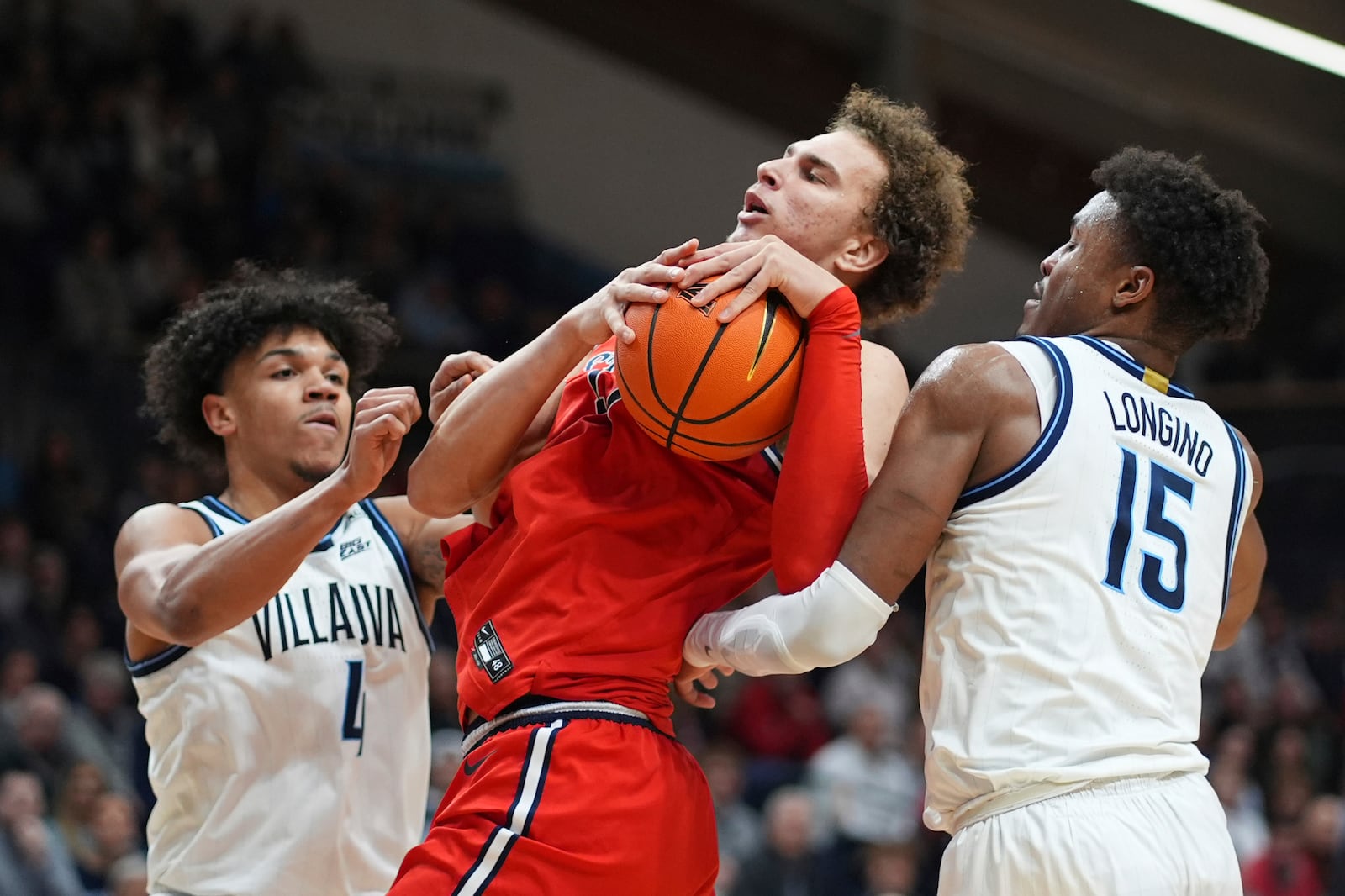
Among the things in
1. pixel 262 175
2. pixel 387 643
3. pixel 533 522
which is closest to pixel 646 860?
pixel 533 522

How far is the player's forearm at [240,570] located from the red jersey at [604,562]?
41cm

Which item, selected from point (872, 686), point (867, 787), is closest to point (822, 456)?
point (867, 787)

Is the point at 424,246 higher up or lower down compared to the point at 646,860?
lower down

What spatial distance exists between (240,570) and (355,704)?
623mm

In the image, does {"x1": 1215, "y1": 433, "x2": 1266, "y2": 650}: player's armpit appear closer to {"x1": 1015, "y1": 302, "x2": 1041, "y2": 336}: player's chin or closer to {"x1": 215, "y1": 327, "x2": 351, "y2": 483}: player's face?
{"x1": 1015, "y1": 302, "x2": 1041, "y2": 336}: player's chin

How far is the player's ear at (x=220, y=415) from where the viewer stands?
415 cm

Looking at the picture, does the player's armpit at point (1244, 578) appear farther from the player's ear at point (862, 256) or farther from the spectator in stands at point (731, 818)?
the spectator in stands at point (731, 818)

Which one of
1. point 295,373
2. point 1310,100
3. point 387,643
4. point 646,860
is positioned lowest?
point 387,643

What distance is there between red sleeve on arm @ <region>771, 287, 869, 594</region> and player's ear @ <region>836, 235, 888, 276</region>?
0.40m

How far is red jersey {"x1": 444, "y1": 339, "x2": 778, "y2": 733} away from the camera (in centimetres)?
280

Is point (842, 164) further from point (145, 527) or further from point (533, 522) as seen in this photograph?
point (145, 527)

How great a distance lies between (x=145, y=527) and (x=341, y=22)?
12205 mm

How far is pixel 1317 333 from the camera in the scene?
1491 cm

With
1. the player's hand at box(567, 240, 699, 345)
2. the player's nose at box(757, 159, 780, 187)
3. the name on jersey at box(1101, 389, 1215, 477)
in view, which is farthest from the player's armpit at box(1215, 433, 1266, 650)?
the player's hand at box(567, 240, 699, 345)
